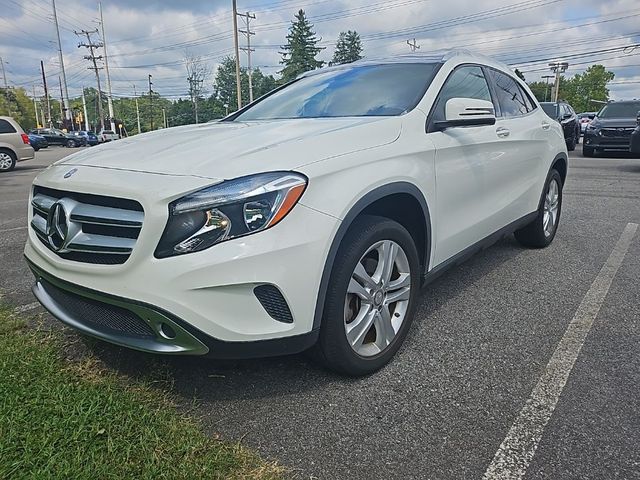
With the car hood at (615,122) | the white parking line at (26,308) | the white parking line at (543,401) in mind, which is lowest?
the white parking line at (543,401)

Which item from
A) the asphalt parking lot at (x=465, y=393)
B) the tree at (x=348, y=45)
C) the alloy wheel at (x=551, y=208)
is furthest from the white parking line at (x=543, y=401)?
the tree at (x=348, y=45)

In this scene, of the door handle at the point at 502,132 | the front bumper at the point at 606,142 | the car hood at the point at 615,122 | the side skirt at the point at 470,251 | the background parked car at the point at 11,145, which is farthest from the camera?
the background parked car at the point at 11,145

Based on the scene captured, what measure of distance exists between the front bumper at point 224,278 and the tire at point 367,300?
161 millimetres

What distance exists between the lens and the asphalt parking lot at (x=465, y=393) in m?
1.98

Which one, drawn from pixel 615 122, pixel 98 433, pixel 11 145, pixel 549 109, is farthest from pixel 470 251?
pixel 11 145

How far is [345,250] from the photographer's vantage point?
7.54 ft

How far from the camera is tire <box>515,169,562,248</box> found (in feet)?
15.3

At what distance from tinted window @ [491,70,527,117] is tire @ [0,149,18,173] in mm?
15735

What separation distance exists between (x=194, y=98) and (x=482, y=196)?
7763cm

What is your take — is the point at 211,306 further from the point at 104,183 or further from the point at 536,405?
the point at 536,405

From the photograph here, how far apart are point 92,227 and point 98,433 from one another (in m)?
0.84

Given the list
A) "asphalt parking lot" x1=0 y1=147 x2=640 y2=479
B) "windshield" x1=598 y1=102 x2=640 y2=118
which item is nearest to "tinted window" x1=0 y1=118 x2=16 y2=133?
"asphalt parking lot" x1=0 y1=147 x2=640 y2=479

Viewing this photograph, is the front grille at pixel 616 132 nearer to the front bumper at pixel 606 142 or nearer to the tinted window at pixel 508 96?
the front bumper at pixel 606 142

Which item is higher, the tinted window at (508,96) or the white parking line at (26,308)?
the tinted window at (508,96)
